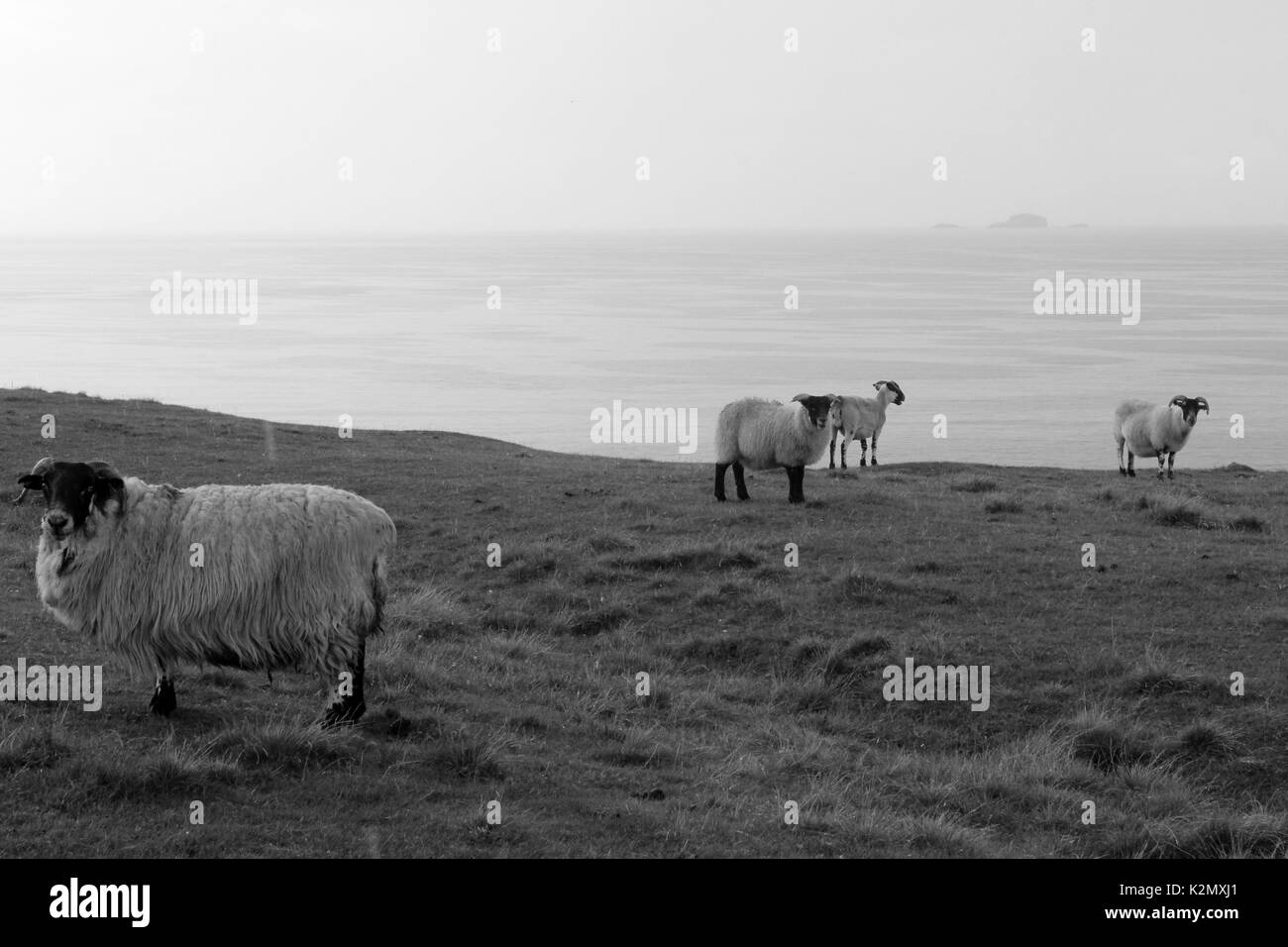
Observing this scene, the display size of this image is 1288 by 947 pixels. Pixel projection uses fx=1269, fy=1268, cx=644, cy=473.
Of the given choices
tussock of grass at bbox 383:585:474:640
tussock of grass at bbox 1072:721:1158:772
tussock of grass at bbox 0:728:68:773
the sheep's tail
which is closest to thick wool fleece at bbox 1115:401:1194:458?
tussock of grass at bbox 1072:721:1158:772

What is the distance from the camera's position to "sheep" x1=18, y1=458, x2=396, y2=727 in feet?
31.9

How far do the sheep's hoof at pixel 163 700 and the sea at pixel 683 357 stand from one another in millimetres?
23888

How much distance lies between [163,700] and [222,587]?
94cm

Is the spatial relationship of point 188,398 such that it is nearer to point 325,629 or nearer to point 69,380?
point 69,380

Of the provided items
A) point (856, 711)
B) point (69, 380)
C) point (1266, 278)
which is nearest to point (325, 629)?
point (856, 711)

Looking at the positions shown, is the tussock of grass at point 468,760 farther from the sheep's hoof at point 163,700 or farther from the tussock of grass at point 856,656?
the tussock of grass at point 856,656

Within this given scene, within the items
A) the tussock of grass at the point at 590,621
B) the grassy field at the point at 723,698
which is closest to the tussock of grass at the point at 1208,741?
the grassy field at the point at 723,698

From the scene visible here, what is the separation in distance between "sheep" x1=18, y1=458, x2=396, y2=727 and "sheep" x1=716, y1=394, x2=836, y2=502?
429 inches

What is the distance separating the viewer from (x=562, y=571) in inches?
642

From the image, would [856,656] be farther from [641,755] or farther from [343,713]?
[343,713]

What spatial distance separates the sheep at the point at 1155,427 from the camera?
26.4 m

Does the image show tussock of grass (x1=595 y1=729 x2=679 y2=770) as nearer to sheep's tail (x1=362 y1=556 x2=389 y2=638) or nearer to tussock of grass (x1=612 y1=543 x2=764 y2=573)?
sheep's tail (x1=362 y1=556 x2=389 y2=638)

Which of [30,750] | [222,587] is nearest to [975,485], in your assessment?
[222,587]

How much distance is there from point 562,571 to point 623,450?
A: 2851cm
